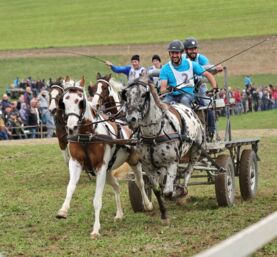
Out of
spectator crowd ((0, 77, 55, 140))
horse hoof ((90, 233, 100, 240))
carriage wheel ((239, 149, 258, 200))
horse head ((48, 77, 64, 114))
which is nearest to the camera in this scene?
horse hoof ((90, 233, 100, 240))

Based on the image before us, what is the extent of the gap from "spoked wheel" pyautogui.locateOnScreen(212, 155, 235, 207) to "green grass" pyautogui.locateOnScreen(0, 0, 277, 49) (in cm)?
4288

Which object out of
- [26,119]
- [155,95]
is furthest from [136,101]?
[26,119]

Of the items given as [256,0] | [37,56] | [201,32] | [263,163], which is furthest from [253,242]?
[256,0]

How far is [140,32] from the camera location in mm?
62375

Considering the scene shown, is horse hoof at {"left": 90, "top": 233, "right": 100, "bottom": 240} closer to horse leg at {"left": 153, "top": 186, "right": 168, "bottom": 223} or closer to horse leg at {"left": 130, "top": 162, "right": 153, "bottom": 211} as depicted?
horse leg at {"left": 153, "top": 186, "right": 168, "bottom": 223}

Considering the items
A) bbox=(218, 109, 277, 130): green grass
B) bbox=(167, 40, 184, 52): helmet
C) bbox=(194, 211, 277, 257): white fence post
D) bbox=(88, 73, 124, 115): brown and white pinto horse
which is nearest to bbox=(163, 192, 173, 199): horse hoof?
bbox=(167, 40, 184, 52): helmet

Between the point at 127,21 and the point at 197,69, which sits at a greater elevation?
the point at 127,21

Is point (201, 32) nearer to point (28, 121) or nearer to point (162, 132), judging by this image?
point (28, 121)

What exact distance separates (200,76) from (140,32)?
50.1m

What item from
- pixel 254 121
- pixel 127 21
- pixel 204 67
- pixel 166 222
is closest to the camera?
pixel 166 222

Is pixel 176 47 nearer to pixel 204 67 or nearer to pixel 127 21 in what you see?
pixel 204 67

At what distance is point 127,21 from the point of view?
226ft

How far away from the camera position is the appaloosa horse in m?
10.4

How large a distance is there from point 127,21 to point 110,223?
58408mm
